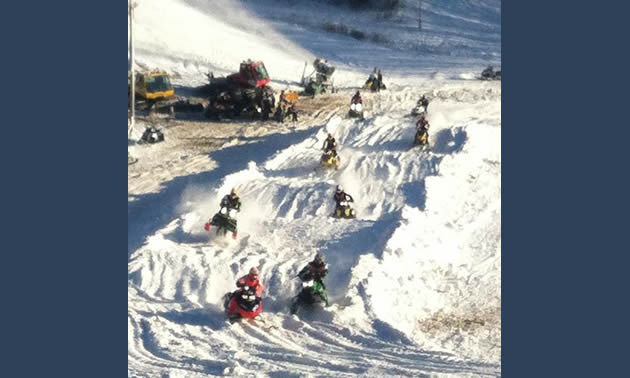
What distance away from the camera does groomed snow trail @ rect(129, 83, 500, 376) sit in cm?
1198

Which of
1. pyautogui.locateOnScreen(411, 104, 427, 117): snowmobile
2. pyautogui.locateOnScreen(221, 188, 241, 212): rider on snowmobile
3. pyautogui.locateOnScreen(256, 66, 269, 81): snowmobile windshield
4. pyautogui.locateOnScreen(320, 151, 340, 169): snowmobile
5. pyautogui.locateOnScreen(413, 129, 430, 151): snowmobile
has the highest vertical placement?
pyautogui.locateOnScreen(256, 66, 269, 81): snowmobile windshield

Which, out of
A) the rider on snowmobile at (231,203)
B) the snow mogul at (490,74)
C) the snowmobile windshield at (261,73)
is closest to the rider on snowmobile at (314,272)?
the rider on snowmobile at (231,203)

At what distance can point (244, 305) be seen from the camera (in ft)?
42.7

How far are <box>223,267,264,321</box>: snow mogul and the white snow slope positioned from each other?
172 mm

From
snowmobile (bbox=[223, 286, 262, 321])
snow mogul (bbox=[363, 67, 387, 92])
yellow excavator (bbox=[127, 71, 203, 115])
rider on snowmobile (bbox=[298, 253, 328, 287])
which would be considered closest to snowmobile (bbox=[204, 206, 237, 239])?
rider on snowmobile (bbox=[298, 253, 328, 287])

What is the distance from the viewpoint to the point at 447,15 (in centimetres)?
5119

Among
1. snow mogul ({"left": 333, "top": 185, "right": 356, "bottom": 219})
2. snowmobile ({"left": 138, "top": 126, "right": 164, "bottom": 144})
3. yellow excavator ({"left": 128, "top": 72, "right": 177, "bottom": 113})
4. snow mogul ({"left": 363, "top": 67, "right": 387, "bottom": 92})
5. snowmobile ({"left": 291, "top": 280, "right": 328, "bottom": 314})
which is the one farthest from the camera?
snow mogul ({"left": 363, "top": 67, "right": 387, "bottom": 92})

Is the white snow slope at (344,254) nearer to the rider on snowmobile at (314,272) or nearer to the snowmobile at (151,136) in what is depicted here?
the rider on snowmobile at (314,272)

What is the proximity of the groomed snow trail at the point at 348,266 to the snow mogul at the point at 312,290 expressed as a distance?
21 centimetres

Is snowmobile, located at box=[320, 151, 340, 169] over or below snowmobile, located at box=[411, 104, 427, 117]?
below

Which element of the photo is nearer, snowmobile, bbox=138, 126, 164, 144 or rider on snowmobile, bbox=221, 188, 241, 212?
rider on snowmobile, bbox=221, 188, 241, 212

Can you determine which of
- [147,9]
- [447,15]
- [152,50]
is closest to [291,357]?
[152,50]

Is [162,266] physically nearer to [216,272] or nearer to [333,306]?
[216,272]

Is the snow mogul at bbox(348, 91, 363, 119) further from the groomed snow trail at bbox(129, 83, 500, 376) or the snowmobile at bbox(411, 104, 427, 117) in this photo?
the groomed snow trail at bbox(129, 83, 500, 376)
